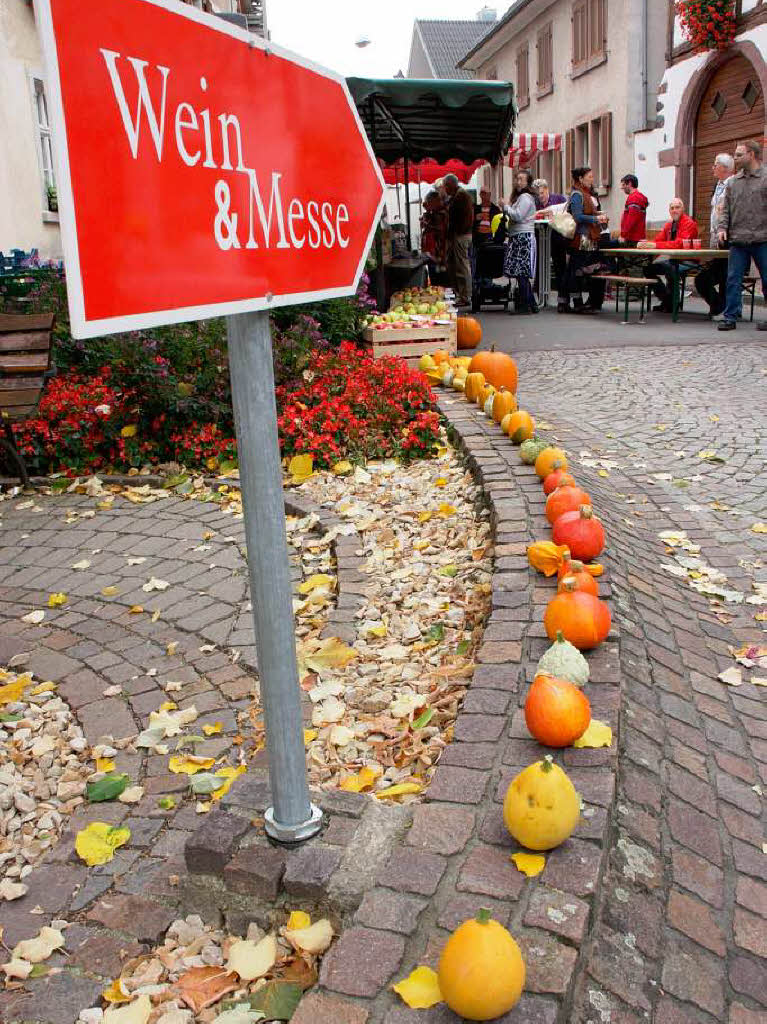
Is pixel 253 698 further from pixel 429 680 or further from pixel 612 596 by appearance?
pixel 612 596

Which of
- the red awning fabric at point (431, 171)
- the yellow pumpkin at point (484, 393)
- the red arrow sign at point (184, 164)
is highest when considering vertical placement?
the red awning fabric at point (431, 171)

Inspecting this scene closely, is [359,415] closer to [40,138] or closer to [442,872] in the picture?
[442,872]

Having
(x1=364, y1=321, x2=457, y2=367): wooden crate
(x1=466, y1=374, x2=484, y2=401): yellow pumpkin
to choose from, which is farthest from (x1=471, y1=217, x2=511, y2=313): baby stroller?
(x1=466, y1=374, x2=484, y2=401): yellow pumpkin

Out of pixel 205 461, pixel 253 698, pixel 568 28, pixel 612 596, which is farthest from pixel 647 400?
pixel 568 28

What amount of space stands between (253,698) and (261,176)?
215cm

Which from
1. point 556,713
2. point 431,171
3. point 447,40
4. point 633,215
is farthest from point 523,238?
point 447,40

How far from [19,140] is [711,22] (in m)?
13.0

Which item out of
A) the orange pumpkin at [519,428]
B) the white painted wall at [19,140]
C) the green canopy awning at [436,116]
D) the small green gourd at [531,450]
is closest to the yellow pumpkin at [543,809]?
the small green gourd at [531,450]

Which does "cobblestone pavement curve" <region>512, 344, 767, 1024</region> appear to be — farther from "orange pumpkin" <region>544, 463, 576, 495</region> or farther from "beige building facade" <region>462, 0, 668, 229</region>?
"beige building facade" <region>462, 0, 668, 229</region>

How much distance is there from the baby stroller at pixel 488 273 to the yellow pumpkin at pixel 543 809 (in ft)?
47.6

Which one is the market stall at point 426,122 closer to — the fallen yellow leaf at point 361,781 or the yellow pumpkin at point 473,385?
the yellow pumpkin at point 473,385

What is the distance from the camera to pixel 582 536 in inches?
137

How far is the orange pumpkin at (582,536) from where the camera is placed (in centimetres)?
348

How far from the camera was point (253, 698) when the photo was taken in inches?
127
